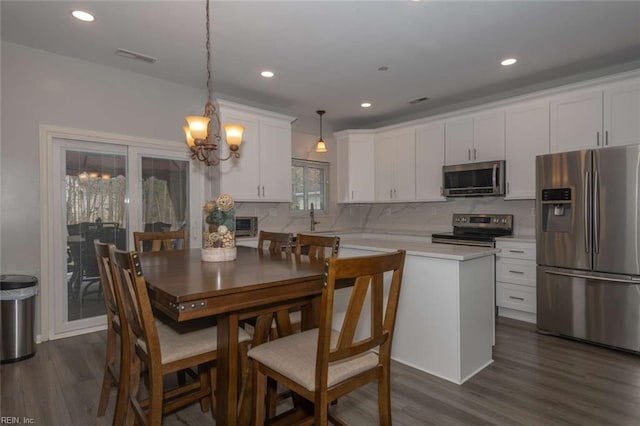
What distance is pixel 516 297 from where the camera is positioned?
12.8 ft

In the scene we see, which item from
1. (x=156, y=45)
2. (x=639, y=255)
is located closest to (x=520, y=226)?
(x=639, y=255)

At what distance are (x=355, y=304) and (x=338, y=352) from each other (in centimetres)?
20

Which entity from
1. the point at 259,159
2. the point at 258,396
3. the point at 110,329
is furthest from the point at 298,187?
the point at 258,396

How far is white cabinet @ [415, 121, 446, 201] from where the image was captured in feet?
15.9

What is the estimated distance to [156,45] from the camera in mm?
3127

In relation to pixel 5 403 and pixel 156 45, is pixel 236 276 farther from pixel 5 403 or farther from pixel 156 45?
pixel 156 45

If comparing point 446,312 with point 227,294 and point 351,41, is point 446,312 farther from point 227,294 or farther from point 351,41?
point 351,41

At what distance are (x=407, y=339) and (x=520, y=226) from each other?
2.56 metres

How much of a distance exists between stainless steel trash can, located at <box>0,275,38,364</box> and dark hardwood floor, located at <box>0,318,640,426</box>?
106 mm

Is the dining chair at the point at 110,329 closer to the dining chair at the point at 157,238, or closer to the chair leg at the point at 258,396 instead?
the chair leg at the point at 258,396

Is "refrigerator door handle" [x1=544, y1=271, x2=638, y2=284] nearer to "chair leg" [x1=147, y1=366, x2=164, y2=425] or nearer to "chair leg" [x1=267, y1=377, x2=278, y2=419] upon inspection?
"chair leg" [x1=267, y1=377, x2=278, y2=419]

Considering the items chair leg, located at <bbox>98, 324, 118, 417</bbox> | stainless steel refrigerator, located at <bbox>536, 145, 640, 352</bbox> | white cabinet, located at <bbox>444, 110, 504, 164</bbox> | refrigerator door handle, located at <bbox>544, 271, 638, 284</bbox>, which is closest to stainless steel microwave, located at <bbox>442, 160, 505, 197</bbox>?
white cabinet, located at <bbox>444, 110, 504, 164</bbox>

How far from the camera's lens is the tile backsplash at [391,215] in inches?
175

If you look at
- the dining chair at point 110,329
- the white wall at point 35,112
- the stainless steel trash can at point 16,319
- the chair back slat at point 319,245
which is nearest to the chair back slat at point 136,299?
the dining chair at point 110,329
